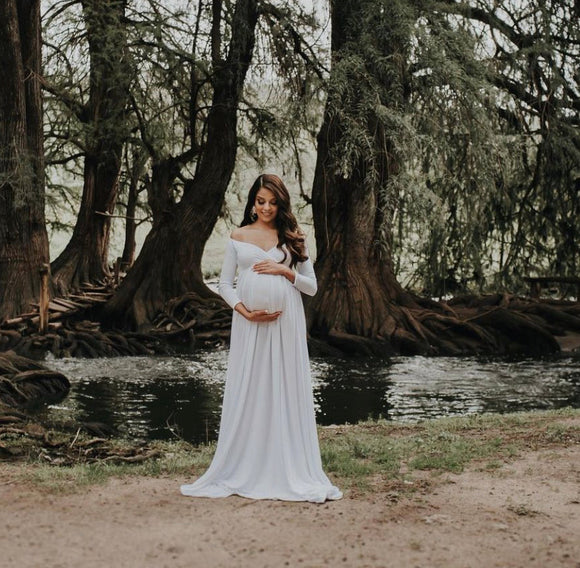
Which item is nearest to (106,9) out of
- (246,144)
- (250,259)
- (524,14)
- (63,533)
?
(246,144)

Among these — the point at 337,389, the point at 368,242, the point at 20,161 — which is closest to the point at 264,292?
the point at 337,389

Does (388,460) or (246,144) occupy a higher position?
(246,144)

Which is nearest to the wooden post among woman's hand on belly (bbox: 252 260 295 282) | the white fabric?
the white fabric

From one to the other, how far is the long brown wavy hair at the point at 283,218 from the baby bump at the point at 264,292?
23 centimetres

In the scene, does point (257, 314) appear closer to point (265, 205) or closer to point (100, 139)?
point (265, 205)

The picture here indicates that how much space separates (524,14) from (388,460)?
1525 centimetres

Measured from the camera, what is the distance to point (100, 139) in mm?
23641

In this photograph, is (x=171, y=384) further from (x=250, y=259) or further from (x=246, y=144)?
(x=246, y=144)

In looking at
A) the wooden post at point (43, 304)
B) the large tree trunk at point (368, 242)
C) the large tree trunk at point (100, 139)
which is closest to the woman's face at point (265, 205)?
the large tree trunk at point (368, 242)

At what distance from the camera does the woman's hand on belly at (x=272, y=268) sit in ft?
22.0

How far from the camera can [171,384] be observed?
1461 cm

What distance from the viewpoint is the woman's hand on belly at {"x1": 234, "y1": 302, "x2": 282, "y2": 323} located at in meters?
6.68

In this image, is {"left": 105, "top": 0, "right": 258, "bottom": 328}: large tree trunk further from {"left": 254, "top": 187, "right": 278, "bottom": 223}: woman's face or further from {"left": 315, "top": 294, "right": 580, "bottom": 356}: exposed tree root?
{"left": 254, "top": 187, "right": 278, "bottom": 223}: woman's face

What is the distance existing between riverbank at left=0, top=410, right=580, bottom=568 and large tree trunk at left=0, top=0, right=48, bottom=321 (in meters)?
11.8
